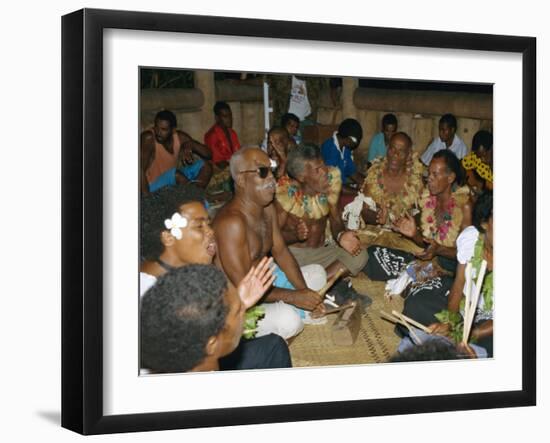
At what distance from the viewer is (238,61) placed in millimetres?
7133

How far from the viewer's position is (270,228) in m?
7.29

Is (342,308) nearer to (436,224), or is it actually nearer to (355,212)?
(355,212)

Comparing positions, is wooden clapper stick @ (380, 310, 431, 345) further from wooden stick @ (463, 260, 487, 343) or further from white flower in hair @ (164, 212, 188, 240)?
white flower in hair @ (164, 212, 188, 240)

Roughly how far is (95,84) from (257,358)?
1450 mm

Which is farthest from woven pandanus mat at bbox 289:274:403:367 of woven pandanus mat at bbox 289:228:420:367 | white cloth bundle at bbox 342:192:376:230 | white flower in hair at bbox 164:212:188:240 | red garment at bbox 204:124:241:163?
red garment at bbox 204:124:241:163

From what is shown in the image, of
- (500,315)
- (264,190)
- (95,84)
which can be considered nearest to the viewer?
(95,84)

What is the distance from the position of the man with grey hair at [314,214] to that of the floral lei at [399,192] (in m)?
0.17

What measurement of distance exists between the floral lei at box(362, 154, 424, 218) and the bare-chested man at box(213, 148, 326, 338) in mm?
514

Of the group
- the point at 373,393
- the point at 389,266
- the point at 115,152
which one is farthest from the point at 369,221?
Result: the point at 115,152

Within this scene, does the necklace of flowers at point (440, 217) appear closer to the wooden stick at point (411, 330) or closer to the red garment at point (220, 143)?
the wooden stick at point (411, 330)

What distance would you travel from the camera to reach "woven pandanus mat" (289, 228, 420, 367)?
736 cm

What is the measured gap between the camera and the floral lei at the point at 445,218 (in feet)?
25.2

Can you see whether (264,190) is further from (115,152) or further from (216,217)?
(115,152)

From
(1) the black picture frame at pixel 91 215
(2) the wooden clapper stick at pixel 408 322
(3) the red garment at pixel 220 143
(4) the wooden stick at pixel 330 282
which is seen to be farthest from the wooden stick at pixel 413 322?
(3) the red garment at pixel 220 143
